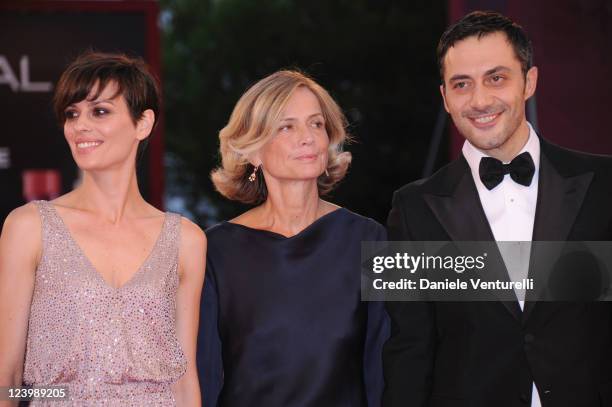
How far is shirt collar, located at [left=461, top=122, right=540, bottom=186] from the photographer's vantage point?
3398 millimetres

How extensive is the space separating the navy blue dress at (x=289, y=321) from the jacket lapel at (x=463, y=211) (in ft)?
1.49

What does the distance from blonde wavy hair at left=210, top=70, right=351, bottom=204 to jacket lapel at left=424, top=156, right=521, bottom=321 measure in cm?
59

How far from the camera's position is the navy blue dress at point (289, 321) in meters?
3.58

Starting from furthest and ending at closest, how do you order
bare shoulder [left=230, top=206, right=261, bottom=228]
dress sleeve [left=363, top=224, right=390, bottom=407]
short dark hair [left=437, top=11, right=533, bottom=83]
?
bare shoulder [left=230, top=206, right=261, bottom=228], dress sleeve [left=363, top=224, right=390, bottom=407], short dark hair [left=437, top=11, right=533, bottom=83]

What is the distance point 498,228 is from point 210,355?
1.21m

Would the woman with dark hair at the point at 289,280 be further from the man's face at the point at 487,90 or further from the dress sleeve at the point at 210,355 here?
the man's face at the point at 487,90

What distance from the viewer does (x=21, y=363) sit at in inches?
126

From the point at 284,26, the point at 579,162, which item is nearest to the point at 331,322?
the point at 579,162

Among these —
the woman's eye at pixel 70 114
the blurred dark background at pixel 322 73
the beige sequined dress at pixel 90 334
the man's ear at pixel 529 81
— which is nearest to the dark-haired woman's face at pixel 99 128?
the woman's eye at pixel 70 114

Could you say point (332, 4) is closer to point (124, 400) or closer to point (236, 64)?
point (236, 64)

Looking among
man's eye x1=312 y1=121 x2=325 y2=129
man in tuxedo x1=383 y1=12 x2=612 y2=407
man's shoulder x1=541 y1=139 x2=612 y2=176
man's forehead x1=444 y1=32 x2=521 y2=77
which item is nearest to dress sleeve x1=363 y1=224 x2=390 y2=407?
man in tuxedo x1=383 y1=12 x2=612 y2=407

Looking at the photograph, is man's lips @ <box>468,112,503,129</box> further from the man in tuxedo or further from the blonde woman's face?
the blonde woman's face

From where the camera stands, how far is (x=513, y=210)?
3.36 m

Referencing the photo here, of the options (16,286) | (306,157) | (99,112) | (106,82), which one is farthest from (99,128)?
(306,157)
